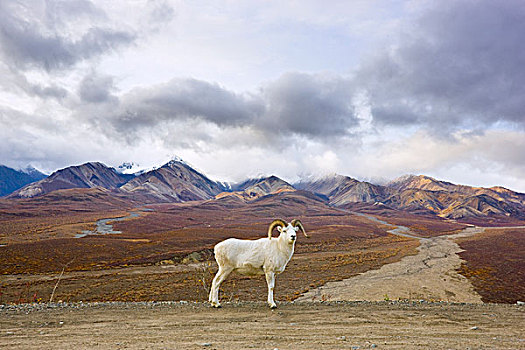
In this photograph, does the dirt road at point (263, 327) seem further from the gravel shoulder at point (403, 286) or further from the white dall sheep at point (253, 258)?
the gravel shoulder at point (403, 286)

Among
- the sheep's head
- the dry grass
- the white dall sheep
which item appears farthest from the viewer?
the dry grass

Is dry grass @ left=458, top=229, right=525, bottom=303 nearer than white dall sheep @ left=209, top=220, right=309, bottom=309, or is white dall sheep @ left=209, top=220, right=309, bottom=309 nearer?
white dall sheep @ left=209, top=220, right=309, bottom=309

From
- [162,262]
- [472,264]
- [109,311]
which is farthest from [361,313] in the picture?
[472,264]

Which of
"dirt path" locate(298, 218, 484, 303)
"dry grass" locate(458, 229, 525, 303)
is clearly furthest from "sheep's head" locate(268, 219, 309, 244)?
"dry grass" locate(458, 229, 525, 303)

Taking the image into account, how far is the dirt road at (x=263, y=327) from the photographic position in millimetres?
Answer: 6996

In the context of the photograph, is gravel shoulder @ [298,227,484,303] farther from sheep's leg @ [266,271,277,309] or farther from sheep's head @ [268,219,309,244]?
sheep's leg @ [266,271,277,309]

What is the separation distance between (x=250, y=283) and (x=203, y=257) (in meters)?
20.7

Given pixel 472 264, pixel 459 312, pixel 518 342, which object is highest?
pixel 518 342

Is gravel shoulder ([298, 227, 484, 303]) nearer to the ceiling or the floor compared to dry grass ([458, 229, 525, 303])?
nearer to the ceiling

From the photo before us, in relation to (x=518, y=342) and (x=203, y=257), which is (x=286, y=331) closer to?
(x=518, y=342)

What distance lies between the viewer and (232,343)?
23.0 ft

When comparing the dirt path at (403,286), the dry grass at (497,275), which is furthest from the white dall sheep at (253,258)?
the dry grass at (497,275)

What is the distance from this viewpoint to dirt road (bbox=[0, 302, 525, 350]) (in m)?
7.00

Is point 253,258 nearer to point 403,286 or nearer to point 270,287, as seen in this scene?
point 270,287
